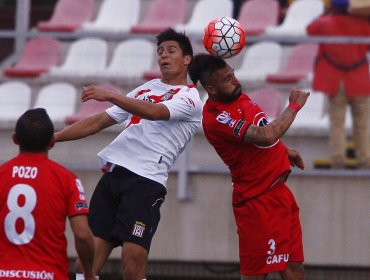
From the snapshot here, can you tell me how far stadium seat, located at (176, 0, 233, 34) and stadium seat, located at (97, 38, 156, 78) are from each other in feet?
3.01

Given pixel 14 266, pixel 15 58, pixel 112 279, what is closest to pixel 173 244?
pixel 112 279

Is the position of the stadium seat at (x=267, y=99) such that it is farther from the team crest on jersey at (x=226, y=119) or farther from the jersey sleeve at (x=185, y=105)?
the team crest on jersey at (x=226, y=119)

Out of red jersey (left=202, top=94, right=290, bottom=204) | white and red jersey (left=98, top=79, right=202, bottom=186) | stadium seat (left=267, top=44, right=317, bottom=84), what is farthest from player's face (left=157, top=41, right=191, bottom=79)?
stadium seat (left=267, top=44, right=317, bottom=84)

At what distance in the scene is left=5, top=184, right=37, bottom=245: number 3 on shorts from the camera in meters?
7.16

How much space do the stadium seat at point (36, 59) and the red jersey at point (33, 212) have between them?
6.91m

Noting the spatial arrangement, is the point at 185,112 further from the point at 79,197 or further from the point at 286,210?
the point at 79,197

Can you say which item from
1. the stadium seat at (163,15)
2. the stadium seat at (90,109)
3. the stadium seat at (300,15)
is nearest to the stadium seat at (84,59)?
the stadium seat at (163,15)

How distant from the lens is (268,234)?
8.77 metres

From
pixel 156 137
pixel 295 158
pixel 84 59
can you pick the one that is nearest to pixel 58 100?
pixel 84 59

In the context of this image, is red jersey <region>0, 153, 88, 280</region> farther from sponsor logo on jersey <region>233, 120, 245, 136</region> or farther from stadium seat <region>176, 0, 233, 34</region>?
stadium seat <region>176, 0, 233, 34</region>

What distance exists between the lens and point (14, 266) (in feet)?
23.6

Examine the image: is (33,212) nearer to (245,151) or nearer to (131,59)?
(245,151)

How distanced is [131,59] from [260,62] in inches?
57.1

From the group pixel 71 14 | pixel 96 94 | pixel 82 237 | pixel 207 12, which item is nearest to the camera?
pixel 82 237
